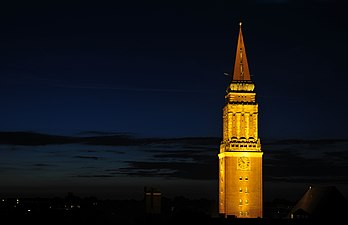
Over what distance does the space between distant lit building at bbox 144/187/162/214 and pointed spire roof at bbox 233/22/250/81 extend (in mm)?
25006

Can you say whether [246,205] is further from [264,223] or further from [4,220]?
[4,220]

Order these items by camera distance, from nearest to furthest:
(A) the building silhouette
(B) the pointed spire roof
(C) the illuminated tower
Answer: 1. (A) the building silhouette
2. (C) the illuminated tower
3. (B) the pointed spire roof

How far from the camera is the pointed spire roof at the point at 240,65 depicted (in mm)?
125625

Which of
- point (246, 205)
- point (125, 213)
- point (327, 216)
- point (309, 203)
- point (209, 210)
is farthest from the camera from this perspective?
point (209, 210)

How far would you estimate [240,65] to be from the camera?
126m

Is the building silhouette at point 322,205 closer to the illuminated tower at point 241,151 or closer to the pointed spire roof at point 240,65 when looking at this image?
the illuminated tower at point 241,151

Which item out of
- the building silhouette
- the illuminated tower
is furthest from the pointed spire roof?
the building silhouette

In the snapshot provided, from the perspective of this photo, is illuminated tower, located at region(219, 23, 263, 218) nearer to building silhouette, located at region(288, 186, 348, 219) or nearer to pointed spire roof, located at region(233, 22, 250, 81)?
pointed spire roof, located at region(233, 22, 250, 81)

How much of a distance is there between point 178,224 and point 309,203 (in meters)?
26.3

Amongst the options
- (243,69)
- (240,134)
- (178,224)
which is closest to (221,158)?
(240,134)

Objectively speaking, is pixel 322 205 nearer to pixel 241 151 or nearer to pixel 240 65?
pixel 241 151

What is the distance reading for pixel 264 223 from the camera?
104312 millimetres

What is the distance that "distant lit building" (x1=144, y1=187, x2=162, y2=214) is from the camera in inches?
5198

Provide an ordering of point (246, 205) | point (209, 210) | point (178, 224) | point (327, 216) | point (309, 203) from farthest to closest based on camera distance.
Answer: point (209, 210) → point (246, 205) → point (309, 203) → point (327, 216) → point (178, 224)
